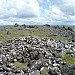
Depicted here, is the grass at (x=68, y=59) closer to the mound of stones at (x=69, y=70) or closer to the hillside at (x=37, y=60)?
the hillside at (x=37, y=60)

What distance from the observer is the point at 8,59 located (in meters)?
56.1

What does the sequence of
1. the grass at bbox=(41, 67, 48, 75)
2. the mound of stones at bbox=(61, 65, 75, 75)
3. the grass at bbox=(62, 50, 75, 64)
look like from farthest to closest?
1. the grass at bbox=(62, 50, 75, 64)
2. the grass at bbox=(41, 67, 48, 75)
3. the mound of stones at bbox=(61, 65, 75, 75)

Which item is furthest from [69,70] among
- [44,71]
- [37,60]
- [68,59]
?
[37,60]

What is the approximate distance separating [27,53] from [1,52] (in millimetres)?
7802

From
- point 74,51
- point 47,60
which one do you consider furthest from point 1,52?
point 74,51

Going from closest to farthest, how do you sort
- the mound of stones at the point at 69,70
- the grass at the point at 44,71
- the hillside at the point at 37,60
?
1. the mound of stones at the point at 69,70
2. the hillside at the point at 37,60
3. the grass at the point at 44,71

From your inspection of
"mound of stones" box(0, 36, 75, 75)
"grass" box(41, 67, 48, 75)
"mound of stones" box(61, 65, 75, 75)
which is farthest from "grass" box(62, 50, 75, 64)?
"mound of stones" box(61, 65, 75, 75)

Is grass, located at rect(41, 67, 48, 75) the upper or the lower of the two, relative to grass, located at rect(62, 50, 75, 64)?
lower

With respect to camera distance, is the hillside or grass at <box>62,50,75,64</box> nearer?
the hillside

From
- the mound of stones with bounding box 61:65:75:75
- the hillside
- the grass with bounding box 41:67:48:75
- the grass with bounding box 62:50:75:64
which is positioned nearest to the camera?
the mound of stones with bounding box 61:65:75:75

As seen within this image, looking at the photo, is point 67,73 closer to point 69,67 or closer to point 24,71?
point 69,67

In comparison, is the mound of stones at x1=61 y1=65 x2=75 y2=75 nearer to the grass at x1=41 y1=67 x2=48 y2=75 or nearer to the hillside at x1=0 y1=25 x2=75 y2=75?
the hillside at x1=0 y1=25 x2=75 y2=75

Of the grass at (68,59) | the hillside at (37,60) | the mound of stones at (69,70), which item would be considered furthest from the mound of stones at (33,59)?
the mound of stones at (69,70)

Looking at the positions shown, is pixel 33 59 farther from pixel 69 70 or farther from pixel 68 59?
pixel 69 70
